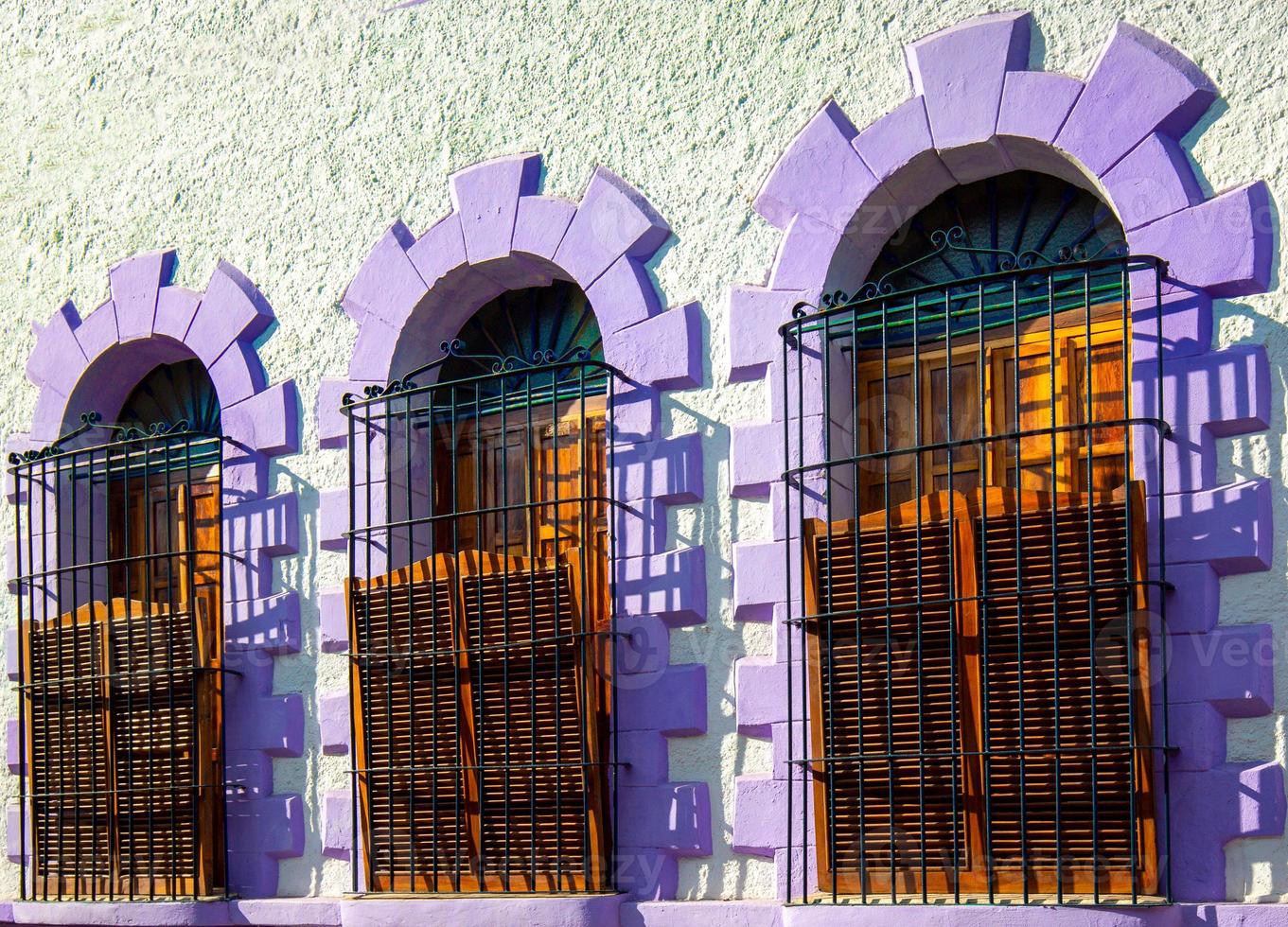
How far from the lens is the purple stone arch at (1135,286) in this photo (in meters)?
7.26

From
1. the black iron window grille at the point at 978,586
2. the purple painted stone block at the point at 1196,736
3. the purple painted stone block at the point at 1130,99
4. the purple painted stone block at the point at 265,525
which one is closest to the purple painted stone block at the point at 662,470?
the black iron window grille at the point at 978,586

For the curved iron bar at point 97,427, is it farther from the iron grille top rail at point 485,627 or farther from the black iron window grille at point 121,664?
the iron grille top rail at point 485,627

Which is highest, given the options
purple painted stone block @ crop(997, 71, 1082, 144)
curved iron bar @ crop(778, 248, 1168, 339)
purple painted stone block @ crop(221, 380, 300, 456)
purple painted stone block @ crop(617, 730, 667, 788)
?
purple painted stone block @ crop(997, 71, 1082, 144)

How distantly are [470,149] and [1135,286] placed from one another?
3.23m

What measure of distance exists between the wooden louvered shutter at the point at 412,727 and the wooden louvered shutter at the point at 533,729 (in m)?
0.11

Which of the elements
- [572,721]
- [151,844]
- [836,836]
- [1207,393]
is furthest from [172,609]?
[1207,393]

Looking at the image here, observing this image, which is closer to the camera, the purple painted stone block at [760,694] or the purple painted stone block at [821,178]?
the purple painted stone block at [760,694]

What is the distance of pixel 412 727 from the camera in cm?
885

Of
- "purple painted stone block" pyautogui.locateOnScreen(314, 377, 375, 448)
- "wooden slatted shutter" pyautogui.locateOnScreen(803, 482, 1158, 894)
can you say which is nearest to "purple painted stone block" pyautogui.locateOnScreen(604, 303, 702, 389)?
"wooden slatted shutter" pyautogui.locateOnScreen(803, 482, 1158, 894)

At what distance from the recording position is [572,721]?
8.59 metres

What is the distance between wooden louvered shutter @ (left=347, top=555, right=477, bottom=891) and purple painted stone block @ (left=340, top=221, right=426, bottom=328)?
4.10ft

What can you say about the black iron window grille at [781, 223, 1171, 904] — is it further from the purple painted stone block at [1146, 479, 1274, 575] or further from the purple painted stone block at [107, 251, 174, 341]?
the purple painted stone block at [107, 251, 174, 341]

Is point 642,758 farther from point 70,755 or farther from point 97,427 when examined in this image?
point 97,427

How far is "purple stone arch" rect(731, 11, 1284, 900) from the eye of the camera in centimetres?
726
